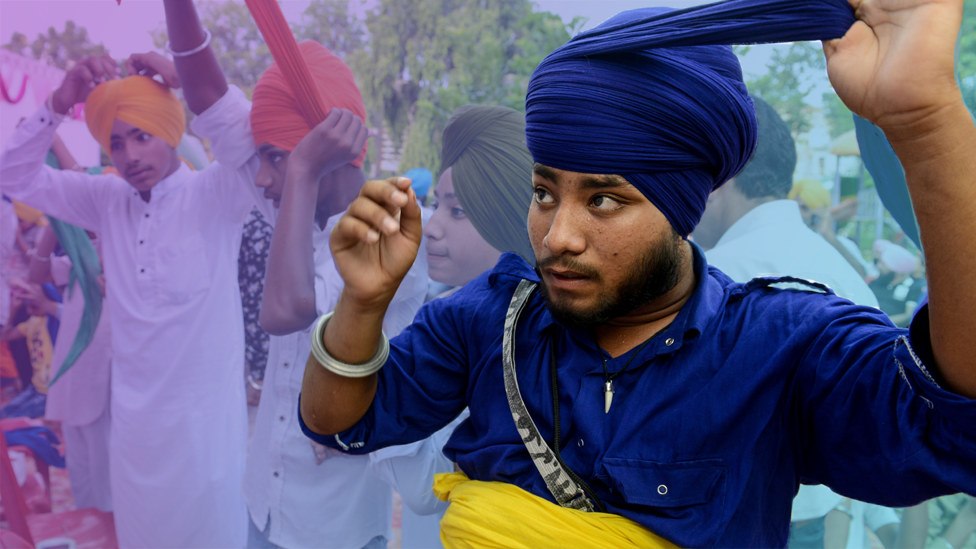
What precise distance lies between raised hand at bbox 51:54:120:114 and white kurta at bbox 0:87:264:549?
Answer: 80 millimetres

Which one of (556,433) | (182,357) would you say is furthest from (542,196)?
(182,357)

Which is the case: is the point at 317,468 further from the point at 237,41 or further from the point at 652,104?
the point at 652,104

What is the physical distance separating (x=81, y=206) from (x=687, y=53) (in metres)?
2.55

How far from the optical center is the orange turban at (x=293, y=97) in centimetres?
230

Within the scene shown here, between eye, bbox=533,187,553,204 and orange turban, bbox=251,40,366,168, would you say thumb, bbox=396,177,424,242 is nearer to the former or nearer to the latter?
eye, bbox=533,187,553,204

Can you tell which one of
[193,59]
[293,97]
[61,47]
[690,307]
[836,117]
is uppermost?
[61,47]

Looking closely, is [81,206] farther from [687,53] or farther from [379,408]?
[687,53]

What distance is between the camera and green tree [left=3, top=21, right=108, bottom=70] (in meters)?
2.49

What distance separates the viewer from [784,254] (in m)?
2.14

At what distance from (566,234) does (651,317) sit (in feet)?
1.00

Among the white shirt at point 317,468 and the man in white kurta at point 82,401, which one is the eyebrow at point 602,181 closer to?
the white shirt at point 317,468

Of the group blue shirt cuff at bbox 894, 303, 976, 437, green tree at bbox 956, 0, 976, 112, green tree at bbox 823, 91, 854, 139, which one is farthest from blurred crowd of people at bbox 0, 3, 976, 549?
blue shirt cuff at bbox 894, 303, 976, 437

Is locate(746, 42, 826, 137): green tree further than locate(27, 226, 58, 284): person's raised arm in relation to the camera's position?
No

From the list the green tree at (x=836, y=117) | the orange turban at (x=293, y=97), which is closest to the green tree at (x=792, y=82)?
the green tree at (x=836, y=117)
